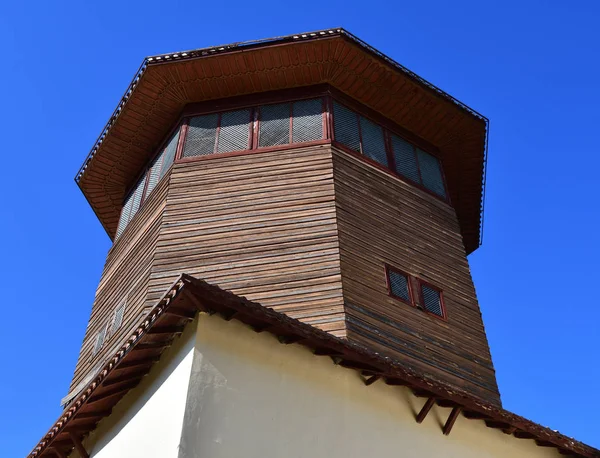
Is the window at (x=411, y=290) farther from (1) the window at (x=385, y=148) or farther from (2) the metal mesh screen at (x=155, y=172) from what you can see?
(2) the metal mesh screen at (x=155, y=172)

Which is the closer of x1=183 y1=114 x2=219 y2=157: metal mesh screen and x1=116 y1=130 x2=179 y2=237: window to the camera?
x1=183 y1=114 x2=219 y2=157: metal mesh screen

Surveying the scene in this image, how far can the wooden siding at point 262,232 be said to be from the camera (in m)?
10.6

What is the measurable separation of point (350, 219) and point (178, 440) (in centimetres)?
551

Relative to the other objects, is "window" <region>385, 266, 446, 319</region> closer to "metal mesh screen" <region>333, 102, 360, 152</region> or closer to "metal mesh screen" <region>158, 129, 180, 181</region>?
"metal mesh screen" <region>333, 102, 360, 152</region>

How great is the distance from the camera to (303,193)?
1208 cm

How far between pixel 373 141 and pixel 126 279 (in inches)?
214

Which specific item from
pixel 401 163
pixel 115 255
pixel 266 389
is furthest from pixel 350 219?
pixel 115 255

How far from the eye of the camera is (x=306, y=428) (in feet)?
26.8

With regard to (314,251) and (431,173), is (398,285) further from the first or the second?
(431,173)

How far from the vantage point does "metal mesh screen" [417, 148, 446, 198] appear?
1434cm

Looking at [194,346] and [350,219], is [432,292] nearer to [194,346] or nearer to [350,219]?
[350,219]

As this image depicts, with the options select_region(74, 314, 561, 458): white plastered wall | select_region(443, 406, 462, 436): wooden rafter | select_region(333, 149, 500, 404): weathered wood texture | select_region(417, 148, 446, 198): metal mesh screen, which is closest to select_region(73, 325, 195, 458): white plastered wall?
select_region(74, 314, 561, 458): white plastered wall

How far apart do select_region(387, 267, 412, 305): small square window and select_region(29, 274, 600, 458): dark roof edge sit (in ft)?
7.23

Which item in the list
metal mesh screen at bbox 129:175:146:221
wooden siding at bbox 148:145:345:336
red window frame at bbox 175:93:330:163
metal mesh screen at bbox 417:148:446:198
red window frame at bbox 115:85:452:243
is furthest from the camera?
metal mesh screen at bbox 129:175:146:221
